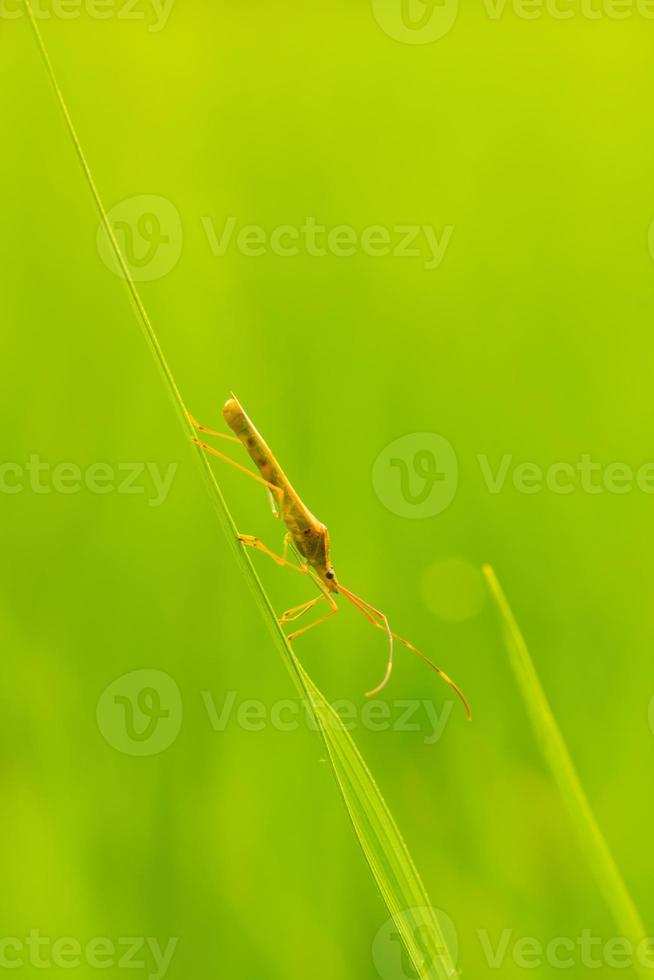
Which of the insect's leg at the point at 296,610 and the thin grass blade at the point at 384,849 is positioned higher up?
the thin grass blade at the point at 384,849

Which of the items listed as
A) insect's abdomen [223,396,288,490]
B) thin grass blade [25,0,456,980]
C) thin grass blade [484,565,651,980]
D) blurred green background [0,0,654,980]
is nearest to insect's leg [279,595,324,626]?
blurred green background [0,0,654,980]

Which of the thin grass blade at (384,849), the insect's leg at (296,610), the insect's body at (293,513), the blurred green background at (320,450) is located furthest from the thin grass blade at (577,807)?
the insect's body at (293,513)

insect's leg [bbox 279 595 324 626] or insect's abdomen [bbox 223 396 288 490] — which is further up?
insect's abdomen [bbox 223 396 288 490]

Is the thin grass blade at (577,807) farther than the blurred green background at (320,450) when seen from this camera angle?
No

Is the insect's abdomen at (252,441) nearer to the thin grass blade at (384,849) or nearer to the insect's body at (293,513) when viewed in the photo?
the insect's body at (293,513)

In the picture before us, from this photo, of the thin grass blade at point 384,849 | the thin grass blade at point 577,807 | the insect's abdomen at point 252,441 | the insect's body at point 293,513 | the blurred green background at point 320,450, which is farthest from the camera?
the insect's body at point 293,513

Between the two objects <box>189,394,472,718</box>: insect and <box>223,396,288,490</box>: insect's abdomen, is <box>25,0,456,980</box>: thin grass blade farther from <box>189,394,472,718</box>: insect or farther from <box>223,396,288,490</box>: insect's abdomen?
<box>189,394,472,718</box>: insect

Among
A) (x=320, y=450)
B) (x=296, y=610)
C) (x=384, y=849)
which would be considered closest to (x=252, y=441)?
(x=296, y=610)
